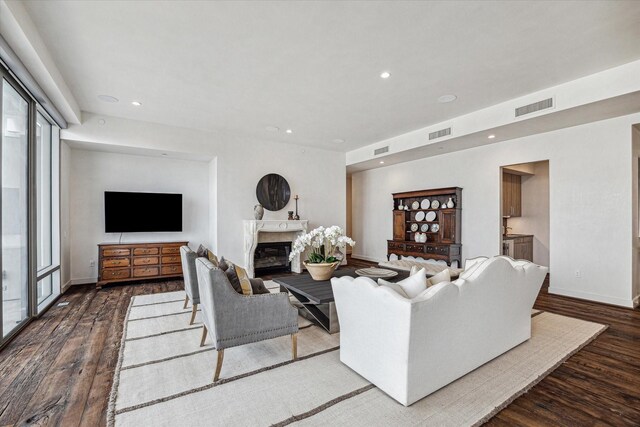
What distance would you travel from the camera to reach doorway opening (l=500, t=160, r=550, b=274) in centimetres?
652

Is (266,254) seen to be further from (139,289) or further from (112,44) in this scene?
(112,44)

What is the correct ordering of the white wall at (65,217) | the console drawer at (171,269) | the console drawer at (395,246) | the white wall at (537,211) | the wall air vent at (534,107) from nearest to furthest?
1. the wall air vent at (534,107)
2. the white wall at (65,217)
3. the console drawer at (171,269)
4. the white wall at (537,211)
5. the console drawer at (395,246)

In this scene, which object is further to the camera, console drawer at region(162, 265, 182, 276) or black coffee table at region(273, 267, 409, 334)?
console drawer at region(162, 265, 182, 276)

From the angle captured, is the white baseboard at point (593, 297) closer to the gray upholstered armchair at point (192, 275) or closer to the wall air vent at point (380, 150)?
the wall air vent at point (380, 150)

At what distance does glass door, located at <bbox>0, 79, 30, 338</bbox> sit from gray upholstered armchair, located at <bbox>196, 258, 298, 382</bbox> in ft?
7.18

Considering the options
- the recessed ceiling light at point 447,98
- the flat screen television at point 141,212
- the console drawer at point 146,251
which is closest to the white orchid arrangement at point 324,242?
the recessed ceiling light at point 447,98

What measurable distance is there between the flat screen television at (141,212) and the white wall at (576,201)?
18.8ft

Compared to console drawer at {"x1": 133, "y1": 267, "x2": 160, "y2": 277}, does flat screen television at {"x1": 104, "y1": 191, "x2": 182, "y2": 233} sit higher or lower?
higher

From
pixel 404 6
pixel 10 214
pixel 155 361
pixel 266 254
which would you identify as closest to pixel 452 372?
pixel 155 361

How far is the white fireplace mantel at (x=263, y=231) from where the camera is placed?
589 centimetres

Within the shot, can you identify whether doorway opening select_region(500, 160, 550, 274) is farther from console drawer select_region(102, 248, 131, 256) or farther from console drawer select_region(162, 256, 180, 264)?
console drawer select_region(102, 248, 131, 256)

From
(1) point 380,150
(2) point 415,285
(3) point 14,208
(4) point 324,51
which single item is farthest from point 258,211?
(2) point 415,285

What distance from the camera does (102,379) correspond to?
223cm

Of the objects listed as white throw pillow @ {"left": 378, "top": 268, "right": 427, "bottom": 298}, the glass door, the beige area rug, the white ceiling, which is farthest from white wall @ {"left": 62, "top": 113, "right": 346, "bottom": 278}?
white throw pillow @ {"left": 378, "top": 268, "right": 427, "bottom": 298}
